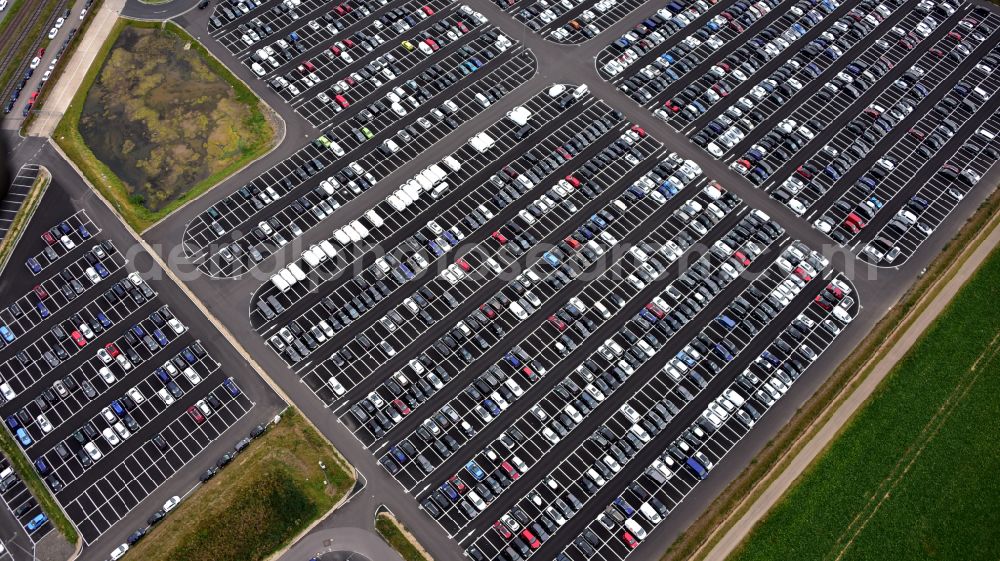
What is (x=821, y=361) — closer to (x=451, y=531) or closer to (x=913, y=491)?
(x=913, y=491)

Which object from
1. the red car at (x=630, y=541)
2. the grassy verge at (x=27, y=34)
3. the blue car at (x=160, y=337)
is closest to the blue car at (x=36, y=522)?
the blue car at (x=160, y=337)

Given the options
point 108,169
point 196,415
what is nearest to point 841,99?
point 196,415

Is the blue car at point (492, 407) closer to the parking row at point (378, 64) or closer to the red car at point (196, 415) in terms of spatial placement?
the red car at point (196, 415)

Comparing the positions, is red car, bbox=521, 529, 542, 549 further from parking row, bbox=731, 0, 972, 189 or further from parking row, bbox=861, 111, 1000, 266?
parking row, bbox=731, 0, 972, 189

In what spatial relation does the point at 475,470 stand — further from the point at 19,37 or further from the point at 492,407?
the point at 19,37

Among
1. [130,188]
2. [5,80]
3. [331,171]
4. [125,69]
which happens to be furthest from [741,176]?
[5,80]

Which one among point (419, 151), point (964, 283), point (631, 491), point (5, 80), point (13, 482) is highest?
point (964, 283)
